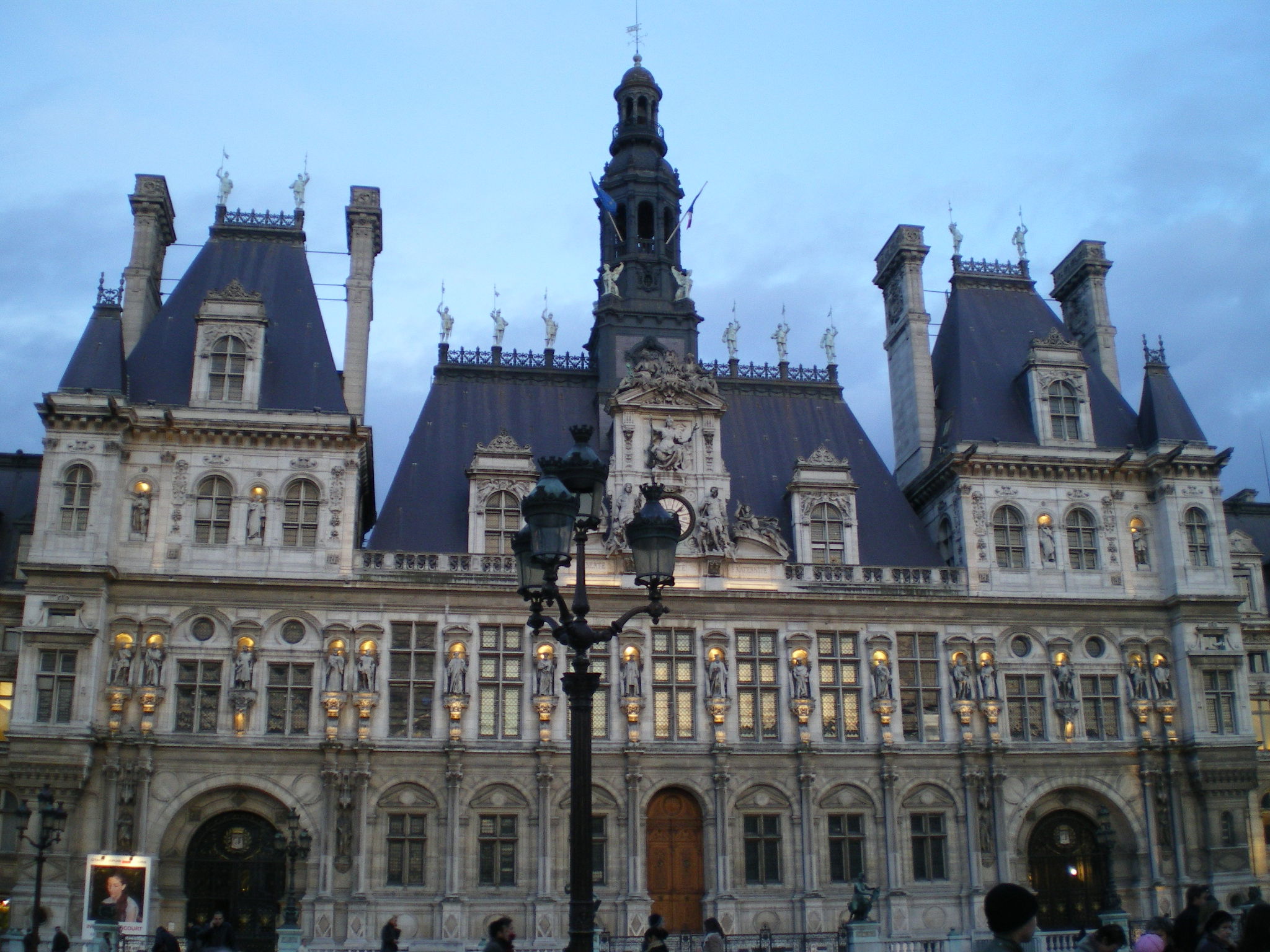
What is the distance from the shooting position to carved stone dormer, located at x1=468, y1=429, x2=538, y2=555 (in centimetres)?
4122

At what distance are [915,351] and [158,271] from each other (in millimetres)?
27746

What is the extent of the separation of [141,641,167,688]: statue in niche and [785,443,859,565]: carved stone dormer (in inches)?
780

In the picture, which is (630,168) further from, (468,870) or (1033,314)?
(468,870)

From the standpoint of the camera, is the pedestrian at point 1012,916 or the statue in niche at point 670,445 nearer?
the pedestrian at point 1012,916

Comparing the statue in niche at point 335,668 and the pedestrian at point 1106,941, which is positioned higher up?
the statue in niche at point 335,668

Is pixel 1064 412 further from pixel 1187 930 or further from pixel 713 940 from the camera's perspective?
pixel 1187 930

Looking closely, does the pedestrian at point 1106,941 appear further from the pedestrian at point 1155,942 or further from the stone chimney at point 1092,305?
the stone chimney at point 1092,305

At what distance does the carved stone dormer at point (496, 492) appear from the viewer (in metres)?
41.2

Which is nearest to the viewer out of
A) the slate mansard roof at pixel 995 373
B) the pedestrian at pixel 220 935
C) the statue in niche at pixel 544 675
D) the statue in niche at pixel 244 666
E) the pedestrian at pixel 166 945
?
Result: the pedestrian at pixel 166 945

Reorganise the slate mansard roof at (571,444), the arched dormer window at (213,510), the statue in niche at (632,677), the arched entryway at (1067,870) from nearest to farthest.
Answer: the statue in niche at (632,677) < the arched dormer window at (213,510) < the arched entryway at (1067,870) < the slate mansard roof at (571,444)

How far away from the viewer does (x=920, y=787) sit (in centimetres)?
4050

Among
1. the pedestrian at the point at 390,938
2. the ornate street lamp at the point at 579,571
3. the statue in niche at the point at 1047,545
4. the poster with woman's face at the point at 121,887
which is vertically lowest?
the pedestrian at the point at 390,938

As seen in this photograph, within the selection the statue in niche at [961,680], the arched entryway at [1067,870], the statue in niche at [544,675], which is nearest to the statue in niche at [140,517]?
the statue in niche at [544,675]

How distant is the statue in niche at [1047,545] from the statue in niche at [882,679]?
6917mm
